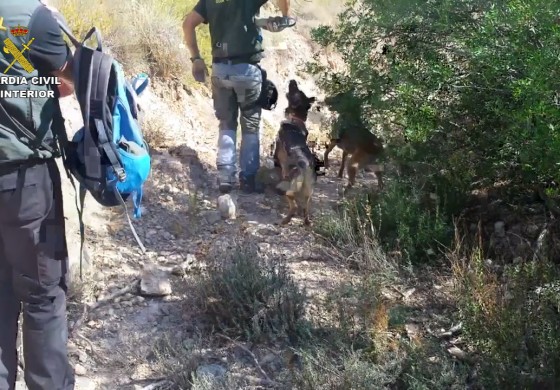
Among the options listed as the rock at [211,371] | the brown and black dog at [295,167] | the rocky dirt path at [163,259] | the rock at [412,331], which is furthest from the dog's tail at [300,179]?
the rock at [211,371]

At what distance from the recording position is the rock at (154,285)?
190 inches

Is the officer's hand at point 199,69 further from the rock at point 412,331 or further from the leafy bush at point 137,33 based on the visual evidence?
the rock at point 412,331

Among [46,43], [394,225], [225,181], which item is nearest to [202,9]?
[225,181]

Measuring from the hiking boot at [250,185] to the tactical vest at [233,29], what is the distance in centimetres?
118

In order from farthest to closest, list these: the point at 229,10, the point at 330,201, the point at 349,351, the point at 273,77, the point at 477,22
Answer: the point at 273,77
the point at 330,201
the point at 229,10
the point at 477,22
the point at 349,351

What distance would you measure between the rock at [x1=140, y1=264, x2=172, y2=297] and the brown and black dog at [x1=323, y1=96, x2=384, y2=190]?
233cm

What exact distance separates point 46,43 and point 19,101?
292mm

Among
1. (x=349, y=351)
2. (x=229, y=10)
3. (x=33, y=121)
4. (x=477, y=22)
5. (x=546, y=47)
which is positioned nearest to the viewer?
(x=33, y=121)

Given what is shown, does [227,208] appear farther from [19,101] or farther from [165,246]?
[19,101]

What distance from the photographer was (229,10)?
6.24 metres

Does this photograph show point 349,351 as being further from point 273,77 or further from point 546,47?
point 273,77

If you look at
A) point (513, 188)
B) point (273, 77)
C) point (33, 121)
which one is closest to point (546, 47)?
point (513, 188)

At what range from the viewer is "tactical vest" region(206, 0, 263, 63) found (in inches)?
246

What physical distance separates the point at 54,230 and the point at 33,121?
1.79 ft
